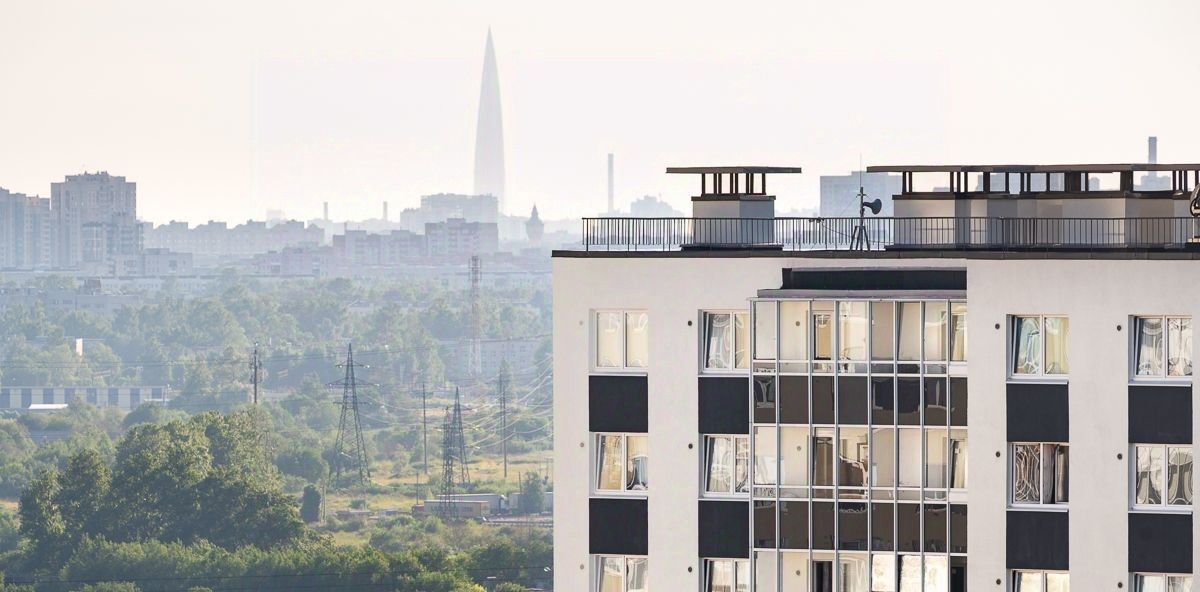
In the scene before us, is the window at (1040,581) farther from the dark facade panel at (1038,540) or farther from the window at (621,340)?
the window at (621,340)

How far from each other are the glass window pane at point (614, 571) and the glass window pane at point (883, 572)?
3.86 metres

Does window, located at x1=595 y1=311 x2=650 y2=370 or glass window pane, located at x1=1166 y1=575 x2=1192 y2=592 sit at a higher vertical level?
window, located at x1=595 y1=311 x2=650 y2=370

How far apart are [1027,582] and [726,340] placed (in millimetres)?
5675

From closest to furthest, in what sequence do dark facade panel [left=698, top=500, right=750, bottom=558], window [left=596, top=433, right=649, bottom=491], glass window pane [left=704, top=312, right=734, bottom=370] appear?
dark facade panel [left=698, top=500, right=750, bottom=558]
glass window pane [left=704, top=312, right=734, bottom=370]
window [left=596, top=433, right=649, bottom=491]

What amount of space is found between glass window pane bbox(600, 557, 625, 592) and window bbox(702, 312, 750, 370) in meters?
3.23

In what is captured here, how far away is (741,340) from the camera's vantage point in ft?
102

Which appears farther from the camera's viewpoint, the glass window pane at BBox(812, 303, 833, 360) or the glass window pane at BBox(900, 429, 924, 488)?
the glass window pane at BBox(812, 303, 833, 360)

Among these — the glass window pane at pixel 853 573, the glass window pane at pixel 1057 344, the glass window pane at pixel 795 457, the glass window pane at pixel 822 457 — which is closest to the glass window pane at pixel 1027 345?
the glass window pane at pixel 1057 344

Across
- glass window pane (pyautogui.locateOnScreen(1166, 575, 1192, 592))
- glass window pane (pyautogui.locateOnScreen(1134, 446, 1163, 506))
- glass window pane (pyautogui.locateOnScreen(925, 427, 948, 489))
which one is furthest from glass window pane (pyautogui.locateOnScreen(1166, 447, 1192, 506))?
glass window pane (pyautogui.locateOnScreen(925, 427, 948, 489))

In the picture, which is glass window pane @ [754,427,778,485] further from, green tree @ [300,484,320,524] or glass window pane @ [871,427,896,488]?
green tree @ [300,484,320,524]

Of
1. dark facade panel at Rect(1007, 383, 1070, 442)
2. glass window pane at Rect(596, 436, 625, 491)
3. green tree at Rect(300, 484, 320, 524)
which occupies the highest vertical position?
dark facade panel at Rect(1007, 383, 1070, 442)

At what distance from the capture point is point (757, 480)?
3038 centimetres

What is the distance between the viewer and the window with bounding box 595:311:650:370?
1245 inches

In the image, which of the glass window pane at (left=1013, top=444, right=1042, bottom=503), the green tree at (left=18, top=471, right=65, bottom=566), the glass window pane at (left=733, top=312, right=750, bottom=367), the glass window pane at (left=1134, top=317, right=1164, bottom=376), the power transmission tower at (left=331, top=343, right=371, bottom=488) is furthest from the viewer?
A: the power transmission tower at (left=331, top=343, right=371, bottom=488)
